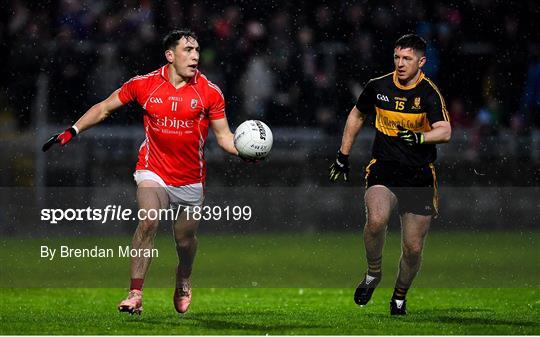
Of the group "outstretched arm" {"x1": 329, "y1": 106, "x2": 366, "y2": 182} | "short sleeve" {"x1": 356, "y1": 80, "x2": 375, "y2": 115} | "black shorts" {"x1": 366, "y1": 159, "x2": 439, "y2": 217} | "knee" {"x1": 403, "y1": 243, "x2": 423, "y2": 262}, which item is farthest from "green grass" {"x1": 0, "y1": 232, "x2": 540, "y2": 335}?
"short sleeve" {"x1": 356, "y1": 80, "x2": 375, "y2": 115}

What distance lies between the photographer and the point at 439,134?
11.2m

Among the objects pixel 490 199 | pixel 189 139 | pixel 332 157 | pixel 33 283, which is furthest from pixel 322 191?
pixel 189 139

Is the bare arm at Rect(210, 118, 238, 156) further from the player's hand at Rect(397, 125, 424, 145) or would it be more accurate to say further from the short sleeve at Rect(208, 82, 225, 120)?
the player's hand at Rect(397, 125, 424, 145)

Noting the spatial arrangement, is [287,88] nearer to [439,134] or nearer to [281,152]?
[281,152]

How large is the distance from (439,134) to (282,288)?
3.81 m

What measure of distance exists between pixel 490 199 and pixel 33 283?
7.32m

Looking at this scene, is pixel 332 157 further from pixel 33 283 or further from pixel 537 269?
pixel 33 283

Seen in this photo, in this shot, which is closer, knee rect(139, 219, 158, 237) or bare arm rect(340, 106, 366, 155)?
knee rect(139, 219, 158, 237)

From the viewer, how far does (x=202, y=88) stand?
11367mm

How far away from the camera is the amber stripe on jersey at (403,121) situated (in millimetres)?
11398

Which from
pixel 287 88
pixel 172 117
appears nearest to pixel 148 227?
pixel 172 117

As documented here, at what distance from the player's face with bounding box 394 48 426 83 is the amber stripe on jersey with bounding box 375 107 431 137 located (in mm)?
265

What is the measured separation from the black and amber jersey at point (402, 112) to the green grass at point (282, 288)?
1264 mm

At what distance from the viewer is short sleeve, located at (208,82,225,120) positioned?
A: 37.3 ft
